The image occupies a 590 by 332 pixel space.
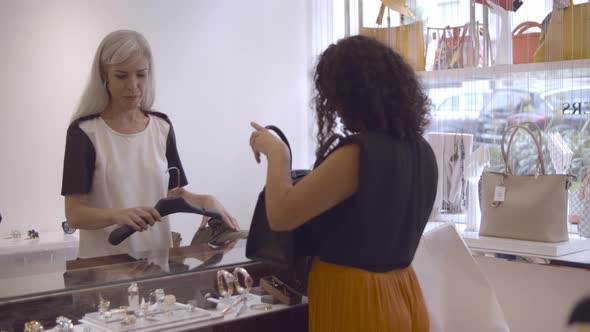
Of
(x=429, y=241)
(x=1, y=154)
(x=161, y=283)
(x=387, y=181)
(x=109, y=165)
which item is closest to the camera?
(x=387, y=181)

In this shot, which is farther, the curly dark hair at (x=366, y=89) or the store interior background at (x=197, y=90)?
the store interior background at (x=197, y=90)

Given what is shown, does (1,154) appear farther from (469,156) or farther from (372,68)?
(372,68)

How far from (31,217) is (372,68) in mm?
3720

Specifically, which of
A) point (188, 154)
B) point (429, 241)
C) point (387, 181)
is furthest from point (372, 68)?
point (188, 154)

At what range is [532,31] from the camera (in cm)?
422

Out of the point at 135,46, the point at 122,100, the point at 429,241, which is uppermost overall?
the point at 135,46

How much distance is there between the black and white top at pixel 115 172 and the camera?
2.25m

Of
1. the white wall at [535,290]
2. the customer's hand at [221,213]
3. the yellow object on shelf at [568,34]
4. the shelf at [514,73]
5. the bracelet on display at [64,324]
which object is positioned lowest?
the white wall at [535,290]

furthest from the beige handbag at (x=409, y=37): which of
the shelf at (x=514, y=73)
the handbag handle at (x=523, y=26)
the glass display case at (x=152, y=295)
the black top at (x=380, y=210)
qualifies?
the black top at (x=380, y=210)

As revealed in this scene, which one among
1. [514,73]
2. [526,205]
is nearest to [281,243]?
[526,205]

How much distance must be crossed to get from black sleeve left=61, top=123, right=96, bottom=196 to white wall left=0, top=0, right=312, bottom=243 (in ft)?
8.68

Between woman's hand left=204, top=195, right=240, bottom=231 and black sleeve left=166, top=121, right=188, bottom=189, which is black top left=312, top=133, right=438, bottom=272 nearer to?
woman's hand left=204, top=195, right=240, bottom=231

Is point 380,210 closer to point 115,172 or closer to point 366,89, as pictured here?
point 366,89

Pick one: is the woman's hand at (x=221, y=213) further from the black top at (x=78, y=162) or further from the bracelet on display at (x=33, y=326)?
the bracelet on display at (x=33, y=326)
